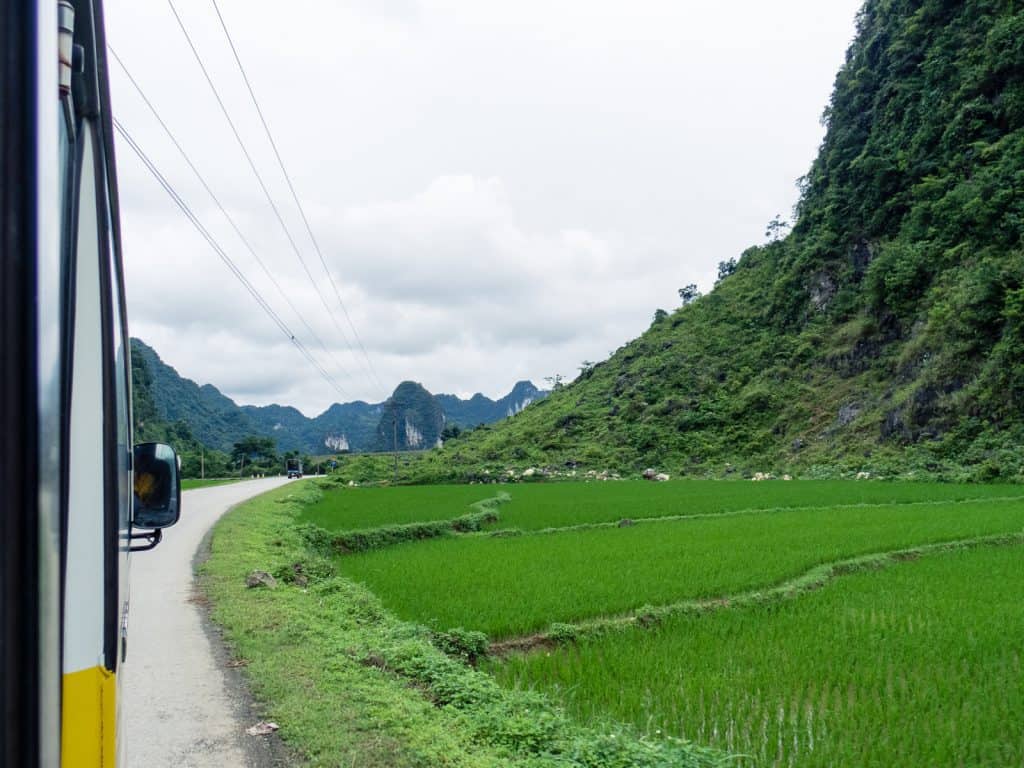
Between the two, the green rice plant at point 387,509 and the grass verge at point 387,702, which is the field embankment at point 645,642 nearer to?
the grass verge at point 387,702

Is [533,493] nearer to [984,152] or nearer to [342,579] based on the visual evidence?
[342,579]

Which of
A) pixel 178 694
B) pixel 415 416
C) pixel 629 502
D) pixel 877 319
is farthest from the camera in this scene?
pixel 415 416

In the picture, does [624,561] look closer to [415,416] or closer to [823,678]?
[823,678]

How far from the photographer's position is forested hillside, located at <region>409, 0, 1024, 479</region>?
2247 cm

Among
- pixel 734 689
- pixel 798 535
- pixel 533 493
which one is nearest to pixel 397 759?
pixel 734 689

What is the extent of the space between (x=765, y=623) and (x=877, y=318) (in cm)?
2707

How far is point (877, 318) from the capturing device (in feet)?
97.5

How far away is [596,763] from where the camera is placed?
3.24m

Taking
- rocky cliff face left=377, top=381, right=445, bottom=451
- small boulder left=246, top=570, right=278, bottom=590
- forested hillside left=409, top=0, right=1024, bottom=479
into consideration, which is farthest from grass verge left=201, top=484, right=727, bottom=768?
rocky cliff face left=377, top=381, right=445, bottom=451

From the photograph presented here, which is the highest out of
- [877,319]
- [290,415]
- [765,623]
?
[290,415]

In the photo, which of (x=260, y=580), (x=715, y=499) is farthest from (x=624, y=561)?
(x=715, y=499)

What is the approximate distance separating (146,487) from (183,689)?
268 centimetres

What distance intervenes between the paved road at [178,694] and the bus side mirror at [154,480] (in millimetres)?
629

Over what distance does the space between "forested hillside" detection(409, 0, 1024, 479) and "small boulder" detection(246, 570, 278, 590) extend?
18.5 metres
